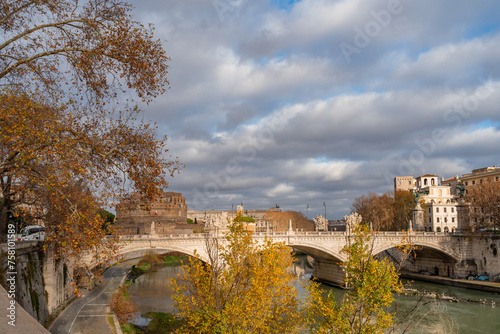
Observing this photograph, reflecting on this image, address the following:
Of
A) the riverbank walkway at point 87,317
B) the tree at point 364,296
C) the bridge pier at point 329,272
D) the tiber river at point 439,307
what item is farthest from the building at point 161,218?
the tree at point 364,296

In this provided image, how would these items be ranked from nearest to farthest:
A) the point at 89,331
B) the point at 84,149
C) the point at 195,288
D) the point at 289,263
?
the point at 84,149 → the point at 195,288 → the point at 289,263 → the point at 89,331

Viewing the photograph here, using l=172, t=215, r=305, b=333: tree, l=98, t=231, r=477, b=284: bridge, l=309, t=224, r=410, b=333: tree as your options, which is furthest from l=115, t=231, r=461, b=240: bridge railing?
l=309, t=224, r=410, b=333: tree

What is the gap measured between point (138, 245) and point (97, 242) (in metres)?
25.1

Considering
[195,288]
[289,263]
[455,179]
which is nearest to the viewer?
[195,288]

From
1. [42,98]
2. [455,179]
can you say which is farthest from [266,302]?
[455,179]

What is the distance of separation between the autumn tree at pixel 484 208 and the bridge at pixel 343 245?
8.39ft

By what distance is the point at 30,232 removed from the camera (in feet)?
101

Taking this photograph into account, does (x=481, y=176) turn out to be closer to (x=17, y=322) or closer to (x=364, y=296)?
(x=364, y=296)

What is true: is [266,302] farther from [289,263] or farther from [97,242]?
[97,242]

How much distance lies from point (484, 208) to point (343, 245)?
1720 cm

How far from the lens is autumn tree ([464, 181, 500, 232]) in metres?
43.1

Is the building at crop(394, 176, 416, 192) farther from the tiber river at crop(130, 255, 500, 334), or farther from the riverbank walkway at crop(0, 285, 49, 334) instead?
the riverbank walkway at crop(0, 285, 49, 334)

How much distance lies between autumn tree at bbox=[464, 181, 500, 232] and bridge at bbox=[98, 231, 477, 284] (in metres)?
2.56

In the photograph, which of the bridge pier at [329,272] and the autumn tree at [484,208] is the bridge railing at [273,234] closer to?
the autumn tree at [484,208]
